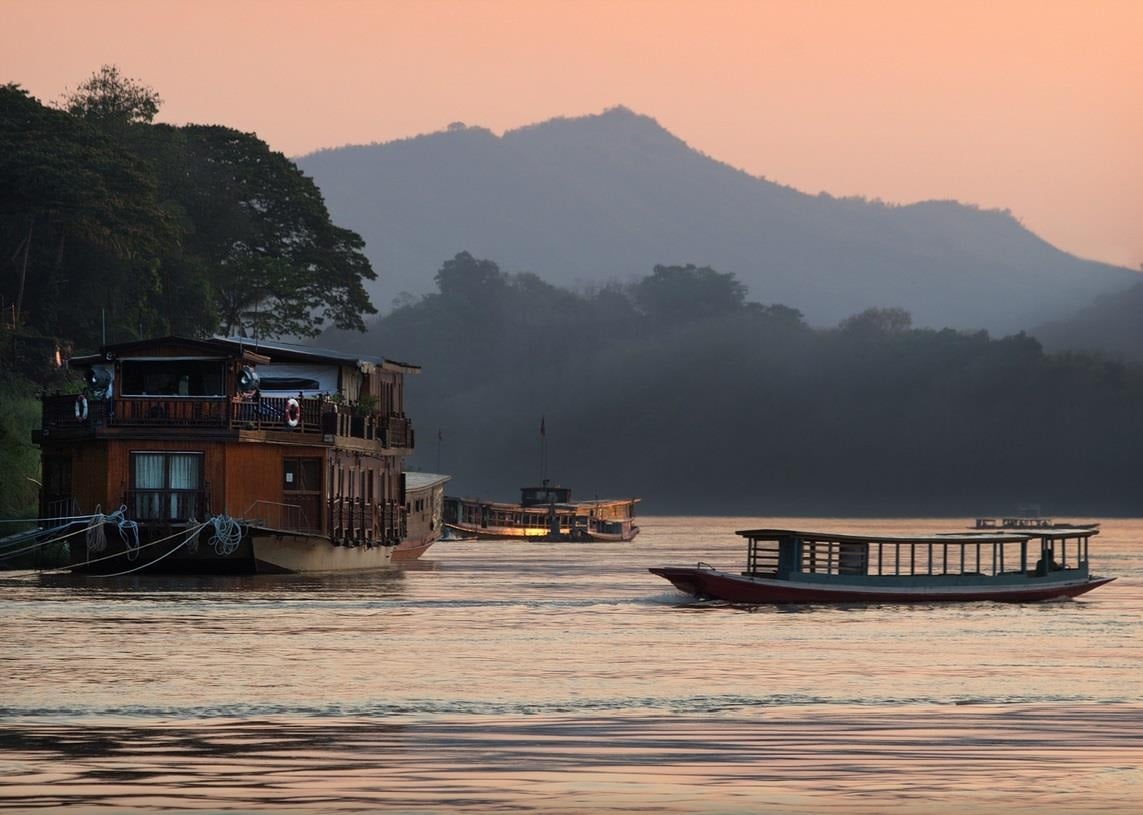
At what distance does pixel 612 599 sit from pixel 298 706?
122 ft

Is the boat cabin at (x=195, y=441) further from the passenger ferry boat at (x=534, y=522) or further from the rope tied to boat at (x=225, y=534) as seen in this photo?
the passenger ferry boat at (x=534, y=522)

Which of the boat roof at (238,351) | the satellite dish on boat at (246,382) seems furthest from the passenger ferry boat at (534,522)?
the satellite dish on boat at (246,382)

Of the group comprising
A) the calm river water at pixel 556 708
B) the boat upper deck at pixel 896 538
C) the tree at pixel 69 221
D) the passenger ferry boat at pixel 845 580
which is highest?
the tree at pixel 69 221

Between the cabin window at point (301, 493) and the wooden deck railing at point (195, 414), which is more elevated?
the wooden deck railing at point (195, 414)

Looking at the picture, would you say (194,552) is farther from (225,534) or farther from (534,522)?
(534,522)

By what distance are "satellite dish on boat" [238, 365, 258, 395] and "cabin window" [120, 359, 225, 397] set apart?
27.1 inches

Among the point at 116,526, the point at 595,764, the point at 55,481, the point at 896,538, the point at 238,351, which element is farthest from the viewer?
the point at 55,481

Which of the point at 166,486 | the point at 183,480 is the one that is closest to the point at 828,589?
the point at 183,480

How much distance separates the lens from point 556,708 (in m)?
32.9

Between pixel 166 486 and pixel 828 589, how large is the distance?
2386cm

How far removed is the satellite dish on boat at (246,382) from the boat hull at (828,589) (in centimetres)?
1751

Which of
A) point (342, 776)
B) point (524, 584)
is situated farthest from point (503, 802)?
point (524, 584)

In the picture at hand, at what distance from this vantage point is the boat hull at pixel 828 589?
65.1m

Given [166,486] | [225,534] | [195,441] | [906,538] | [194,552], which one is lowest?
[194,552]
